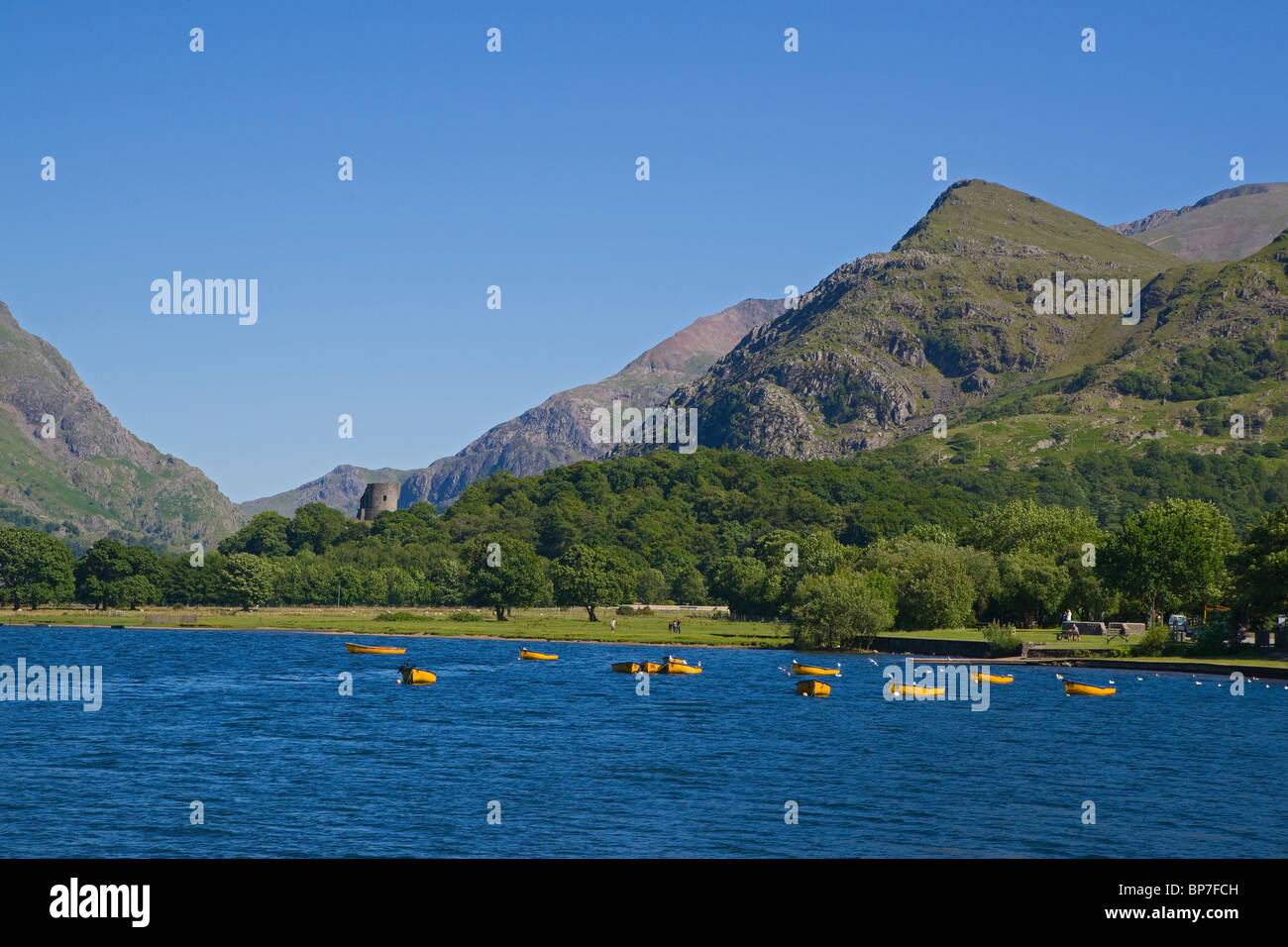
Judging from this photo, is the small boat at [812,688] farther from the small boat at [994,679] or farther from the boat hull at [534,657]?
the boat hull at [534,657]

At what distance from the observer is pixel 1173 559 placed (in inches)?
5561

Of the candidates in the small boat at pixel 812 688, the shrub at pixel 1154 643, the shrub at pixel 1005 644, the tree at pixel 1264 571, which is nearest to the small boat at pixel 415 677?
the small boat at pixel 812 688

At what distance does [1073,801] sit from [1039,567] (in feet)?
331

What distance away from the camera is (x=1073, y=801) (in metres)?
58.5

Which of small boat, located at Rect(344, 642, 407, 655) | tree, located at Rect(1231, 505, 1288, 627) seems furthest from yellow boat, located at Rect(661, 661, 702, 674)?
tree, located at Rect(1231, 505, 1288, 627)

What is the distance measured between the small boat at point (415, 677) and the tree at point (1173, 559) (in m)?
80.9

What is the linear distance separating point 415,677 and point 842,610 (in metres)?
53.8

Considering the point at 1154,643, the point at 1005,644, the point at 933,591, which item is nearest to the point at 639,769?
the point at 1005,644

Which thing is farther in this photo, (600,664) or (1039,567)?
(1039,567)

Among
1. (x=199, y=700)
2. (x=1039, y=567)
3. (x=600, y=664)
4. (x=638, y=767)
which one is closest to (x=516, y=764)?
(x=638, y=767)

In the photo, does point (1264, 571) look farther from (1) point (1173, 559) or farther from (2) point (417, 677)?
(2) point (417, 677)
